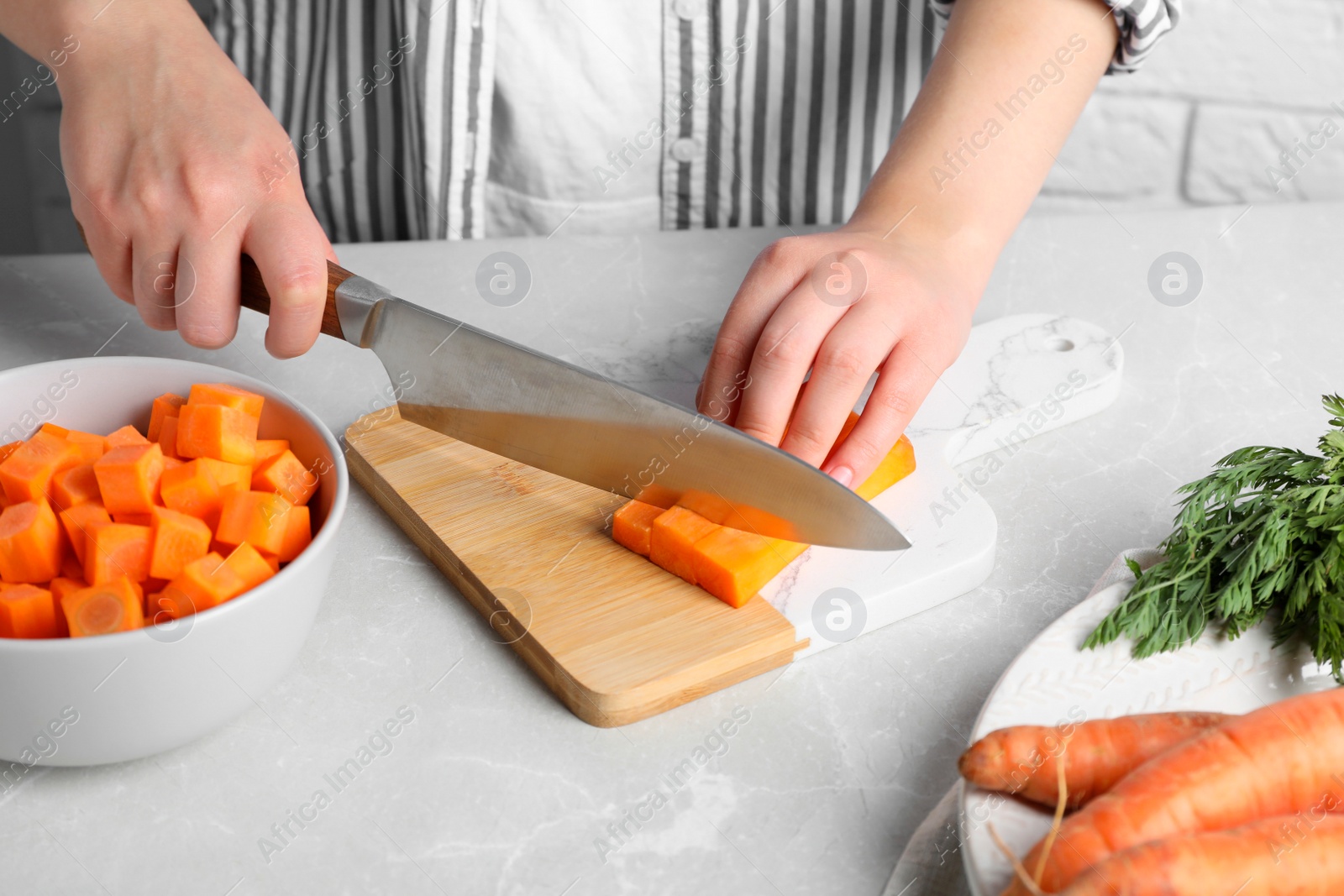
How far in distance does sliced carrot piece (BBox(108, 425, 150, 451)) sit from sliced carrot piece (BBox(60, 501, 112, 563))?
0.08m

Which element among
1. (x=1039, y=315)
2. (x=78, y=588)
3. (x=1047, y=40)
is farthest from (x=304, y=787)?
(x=1047, y=40)

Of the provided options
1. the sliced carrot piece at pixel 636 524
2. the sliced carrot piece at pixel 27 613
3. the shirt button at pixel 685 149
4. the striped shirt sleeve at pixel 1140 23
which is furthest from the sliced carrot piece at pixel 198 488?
the striped shirt sleeve at pixel 1140 23

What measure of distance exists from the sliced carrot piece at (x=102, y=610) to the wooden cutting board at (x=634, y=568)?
0.32 m

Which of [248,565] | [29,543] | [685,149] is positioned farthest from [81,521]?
[685,149]

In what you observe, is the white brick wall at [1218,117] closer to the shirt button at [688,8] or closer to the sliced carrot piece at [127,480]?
the shirt button at [688,8]

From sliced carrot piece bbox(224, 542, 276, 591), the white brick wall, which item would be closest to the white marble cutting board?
sliced carrot piece bbox(224, 542, 276, 591)

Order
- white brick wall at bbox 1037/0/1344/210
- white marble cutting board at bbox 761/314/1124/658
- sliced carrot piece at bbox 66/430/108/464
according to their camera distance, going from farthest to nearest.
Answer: white brick wall at bbox 1037/0/1344/210
white marble cutting board at bbox 761/314/1124/658
sliced carrot piece at bbox 66/430/108/464

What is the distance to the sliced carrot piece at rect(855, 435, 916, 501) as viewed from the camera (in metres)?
1.09

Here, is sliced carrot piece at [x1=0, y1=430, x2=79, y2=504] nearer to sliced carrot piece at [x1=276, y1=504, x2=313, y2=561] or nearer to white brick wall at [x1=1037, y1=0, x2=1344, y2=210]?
sliced carrot piece at [x1=276, y1=504, x2=313, y2=561]

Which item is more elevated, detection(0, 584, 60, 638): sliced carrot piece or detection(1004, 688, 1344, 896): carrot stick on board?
detection(1004, 688, 1344, 896): carrot stick on board

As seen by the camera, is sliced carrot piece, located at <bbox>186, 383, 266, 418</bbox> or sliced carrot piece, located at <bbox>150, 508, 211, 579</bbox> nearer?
sliced carrot piece, located at <bbox>150, 508, 211, 579</bbox>

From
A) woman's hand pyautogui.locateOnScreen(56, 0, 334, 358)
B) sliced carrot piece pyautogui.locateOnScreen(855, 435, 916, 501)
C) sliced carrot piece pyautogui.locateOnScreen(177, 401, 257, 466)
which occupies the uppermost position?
woman's hand pyautogui.locateOnScreen(56, 0, 334, 358)

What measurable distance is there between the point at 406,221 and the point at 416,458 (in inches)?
31.1

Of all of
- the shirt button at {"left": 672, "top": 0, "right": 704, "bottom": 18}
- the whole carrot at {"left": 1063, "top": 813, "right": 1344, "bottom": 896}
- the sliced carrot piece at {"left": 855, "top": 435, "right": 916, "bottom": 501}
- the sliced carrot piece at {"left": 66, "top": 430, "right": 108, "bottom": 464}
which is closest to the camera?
the whole carrot at {"left": 1063, "top": 813, "right": 1344, "bottom": 896}
